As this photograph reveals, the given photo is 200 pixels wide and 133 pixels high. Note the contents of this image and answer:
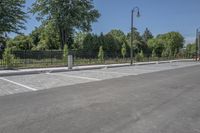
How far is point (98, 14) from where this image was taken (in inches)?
2178

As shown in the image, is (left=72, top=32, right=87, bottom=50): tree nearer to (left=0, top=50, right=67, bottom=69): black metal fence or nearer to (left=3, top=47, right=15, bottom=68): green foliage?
(left=0, top=50, right=67, bottom=69): black metal fence

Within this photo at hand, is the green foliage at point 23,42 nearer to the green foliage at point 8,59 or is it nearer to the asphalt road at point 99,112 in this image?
→ the green foliage at point 8,59

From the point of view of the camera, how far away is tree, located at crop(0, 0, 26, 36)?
45.2 metres

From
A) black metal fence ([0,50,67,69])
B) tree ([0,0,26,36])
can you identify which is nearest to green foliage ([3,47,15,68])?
black metal fence ([0,50,67,69])

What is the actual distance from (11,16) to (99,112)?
42.9 m

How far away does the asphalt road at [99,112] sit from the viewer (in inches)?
223

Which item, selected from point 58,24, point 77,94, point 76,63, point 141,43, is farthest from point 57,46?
point 77,94

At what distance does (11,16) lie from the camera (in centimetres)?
4647

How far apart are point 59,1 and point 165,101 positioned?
149ft

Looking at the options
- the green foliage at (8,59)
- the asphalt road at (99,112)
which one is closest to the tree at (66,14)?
the green foliage at (8,59)

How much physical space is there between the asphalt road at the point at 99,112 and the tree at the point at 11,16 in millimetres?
38125

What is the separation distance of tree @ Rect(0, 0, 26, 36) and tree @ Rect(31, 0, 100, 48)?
5343 mm

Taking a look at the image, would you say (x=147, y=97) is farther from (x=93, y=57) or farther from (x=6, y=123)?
(x=93, y=57)

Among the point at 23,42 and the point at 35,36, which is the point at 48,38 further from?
the point at 35,36
